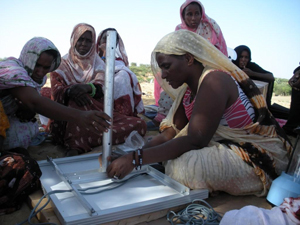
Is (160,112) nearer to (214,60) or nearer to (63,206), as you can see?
(214,60)

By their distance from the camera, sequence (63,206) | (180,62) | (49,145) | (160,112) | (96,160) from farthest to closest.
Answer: (160,112)
(49,145)
(96,160)
(180,62)
(63,206)

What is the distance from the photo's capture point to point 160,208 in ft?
7.16

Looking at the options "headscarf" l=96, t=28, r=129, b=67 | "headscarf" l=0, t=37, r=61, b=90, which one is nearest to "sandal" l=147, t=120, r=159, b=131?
"headscarf" l=96, t=28, r=129, b=67

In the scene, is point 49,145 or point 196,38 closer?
point 196,38

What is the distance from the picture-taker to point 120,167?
2332 mm

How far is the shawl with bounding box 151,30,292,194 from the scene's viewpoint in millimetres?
2523

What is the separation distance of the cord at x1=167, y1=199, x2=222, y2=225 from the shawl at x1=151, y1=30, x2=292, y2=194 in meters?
0.54

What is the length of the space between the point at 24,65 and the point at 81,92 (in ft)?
3.12

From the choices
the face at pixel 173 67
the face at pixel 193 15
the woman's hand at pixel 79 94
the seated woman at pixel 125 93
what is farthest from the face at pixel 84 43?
the face at pixel 173 67

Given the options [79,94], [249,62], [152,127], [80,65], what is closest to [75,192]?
[79,94]

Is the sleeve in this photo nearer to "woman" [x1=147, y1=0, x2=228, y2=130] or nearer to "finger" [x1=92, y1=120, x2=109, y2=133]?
"woman" [x1=147, y1=0, x2=228, y2=130]

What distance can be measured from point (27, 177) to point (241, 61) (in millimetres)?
4958

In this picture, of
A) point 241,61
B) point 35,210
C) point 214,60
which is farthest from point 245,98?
point 241,61

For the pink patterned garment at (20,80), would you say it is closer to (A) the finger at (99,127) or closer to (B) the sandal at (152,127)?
(A) the finger at (99,127)
